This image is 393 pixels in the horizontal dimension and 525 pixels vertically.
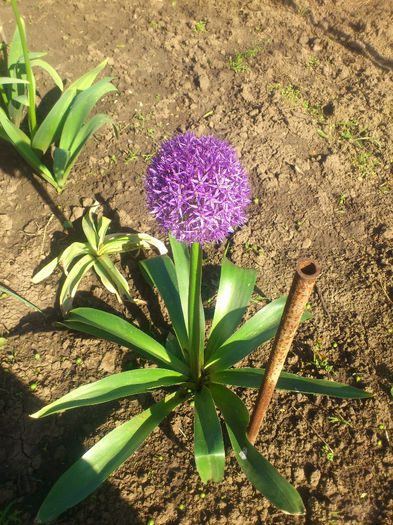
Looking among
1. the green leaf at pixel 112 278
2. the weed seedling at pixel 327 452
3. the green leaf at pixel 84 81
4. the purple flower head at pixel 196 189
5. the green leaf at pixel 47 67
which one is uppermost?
the green leaf at pixel 84 81

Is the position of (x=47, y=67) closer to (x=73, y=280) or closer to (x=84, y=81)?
(x=84, y=81)

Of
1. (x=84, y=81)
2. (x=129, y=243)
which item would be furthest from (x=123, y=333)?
(x=84, y=81)

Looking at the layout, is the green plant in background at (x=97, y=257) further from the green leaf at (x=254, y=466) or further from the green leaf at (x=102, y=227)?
the green leaf at (x=254, y=466)

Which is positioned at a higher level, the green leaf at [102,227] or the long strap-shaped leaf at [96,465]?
the green leaf at [102,227]

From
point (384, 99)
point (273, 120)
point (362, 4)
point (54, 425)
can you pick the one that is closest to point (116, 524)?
point (54, 425)

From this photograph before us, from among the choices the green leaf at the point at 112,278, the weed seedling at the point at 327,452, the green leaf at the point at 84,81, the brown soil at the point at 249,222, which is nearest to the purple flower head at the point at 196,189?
the green leaf at the point at 112,278

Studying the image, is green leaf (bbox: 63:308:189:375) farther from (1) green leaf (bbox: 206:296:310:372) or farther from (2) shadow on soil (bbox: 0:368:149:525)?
(2) shadow on soil (bbox: 0:368:149:525)

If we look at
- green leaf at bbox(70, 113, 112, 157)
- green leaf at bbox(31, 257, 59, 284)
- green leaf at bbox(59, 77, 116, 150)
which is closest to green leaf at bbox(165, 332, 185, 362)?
green leaf at bbox(31, 257, 59, 284)
